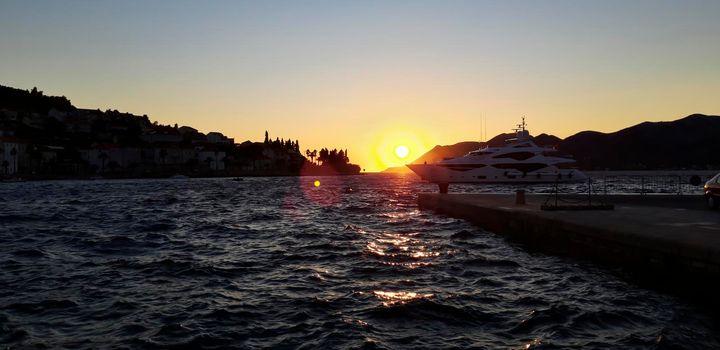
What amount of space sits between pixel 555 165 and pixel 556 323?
272 ft

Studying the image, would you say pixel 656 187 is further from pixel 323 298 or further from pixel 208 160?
pixel 208 160

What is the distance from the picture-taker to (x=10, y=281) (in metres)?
14.1

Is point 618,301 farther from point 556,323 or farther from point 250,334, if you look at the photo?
point 250,334

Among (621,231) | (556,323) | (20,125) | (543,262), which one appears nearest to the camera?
(556,323)

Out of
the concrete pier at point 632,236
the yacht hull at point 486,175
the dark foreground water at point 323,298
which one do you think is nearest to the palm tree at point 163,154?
the yacht hull at point 486,175

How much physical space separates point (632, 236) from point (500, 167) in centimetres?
7198

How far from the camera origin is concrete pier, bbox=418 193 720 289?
483 inches

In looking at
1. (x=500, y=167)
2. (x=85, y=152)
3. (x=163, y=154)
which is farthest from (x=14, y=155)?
(x=500, y=167)

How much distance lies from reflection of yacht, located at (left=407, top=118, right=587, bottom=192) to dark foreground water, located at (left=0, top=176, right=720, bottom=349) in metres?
63.5

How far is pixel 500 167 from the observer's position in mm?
84938

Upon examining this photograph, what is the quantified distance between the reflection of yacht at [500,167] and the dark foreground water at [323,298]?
208ft

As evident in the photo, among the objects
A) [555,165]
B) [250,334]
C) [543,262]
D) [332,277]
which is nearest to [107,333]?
[250,334]

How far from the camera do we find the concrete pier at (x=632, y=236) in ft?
40.3

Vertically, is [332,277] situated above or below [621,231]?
below
